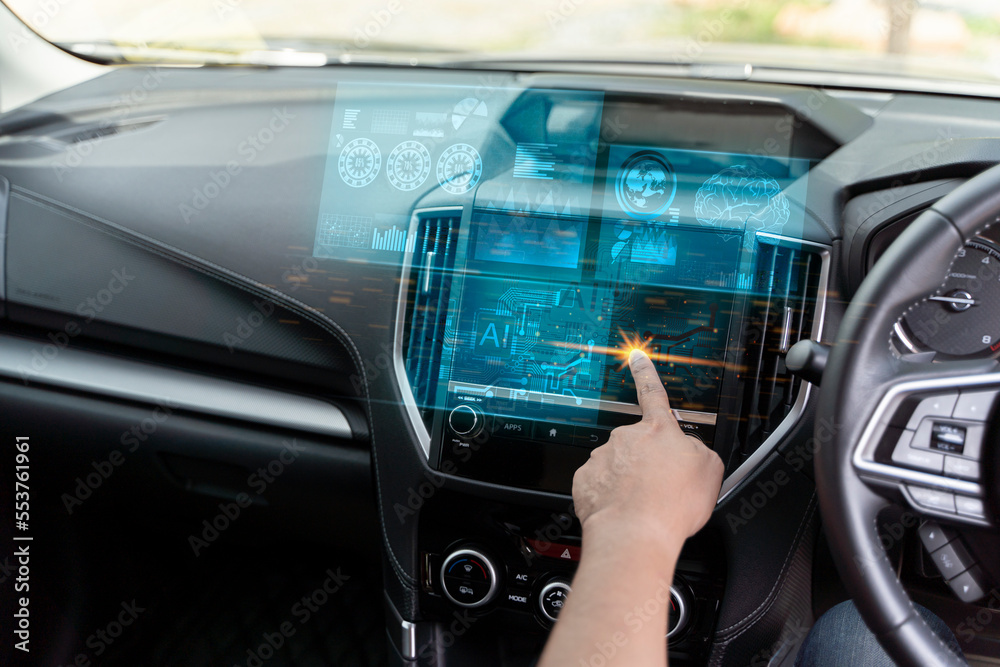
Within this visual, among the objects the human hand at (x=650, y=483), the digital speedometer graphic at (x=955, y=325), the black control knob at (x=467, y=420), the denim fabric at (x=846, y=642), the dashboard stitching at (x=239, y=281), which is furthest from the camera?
the dashboard stitching at (x=239, y=281)

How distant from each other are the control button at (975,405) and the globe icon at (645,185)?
560mm

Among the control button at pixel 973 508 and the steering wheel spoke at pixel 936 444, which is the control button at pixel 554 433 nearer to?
the steering wheel spoke at pixel 936 444

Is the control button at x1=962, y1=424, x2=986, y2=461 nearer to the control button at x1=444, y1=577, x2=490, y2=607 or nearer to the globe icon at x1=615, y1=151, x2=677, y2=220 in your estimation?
the globe icon at x1=615, y1=151, x2=677, y2=220

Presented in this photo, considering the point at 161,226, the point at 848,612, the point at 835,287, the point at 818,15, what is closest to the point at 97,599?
the point at 161,226

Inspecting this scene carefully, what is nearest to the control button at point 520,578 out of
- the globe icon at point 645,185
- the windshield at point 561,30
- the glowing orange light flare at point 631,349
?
the glowing orange light flare at point 631,349

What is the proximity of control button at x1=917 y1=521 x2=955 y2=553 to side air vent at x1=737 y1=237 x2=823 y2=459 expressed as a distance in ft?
0.94

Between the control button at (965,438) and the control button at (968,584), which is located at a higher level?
the control button at (965,438)

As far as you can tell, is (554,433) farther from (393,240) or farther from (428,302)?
(393,240)

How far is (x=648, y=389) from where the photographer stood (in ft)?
3.49

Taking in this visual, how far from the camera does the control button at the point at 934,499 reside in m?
0.92

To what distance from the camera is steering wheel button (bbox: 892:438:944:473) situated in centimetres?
92

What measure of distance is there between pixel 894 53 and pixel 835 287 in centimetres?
54

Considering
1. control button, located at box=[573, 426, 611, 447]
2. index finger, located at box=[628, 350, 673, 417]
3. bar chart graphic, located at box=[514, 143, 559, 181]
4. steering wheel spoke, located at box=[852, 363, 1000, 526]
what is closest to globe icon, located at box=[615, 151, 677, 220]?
bar chart graphic, located at box=[514, 143, 559, 181]

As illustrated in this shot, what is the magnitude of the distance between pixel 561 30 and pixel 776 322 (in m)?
0.79
